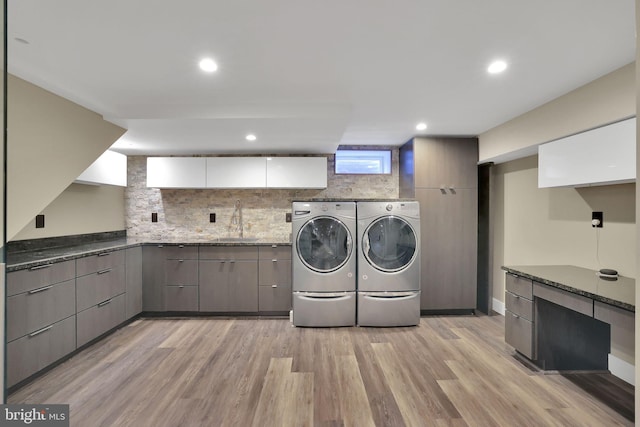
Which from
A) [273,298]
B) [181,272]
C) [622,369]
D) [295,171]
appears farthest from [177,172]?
[622,369]

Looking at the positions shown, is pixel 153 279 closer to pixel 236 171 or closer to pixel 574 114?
pixel 236 171

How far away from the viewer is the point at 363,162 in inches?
170

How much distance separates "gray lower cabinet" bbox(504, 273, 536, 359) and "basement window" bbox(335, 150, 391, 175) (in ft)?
7.43

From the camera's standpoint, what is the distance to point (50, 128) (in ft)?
7.63

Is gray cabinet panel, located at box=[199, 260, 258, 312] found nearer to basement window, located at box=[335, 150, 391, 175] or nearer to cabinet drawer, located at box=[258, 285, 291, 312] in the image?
cabinet drawer, located at box=[258, 285, 291, 312]

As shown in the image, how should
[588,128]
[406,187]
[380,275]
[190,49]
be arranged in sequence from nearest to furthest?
[190,49]
[588,128]
[380,275]
[406,187]

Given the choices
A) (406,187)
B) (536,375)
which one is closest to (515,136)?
(406,187)

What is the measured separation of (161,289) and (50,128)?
2093mm

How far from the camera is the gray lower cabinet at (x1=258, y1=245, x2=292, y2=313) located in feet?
11.8

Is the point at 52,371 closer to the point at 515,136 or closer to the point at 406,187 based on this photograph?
the point at 406,187

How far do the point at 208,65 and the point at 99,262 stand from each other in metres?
2.31

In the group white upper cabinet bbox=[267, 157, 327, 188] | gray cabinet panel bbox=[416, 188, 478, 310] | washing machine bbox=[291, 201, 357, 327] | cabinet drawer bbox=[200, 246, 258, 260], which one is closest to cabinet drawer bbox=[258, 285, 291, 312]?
washing machine bbox=[291, 201, 357, 327]

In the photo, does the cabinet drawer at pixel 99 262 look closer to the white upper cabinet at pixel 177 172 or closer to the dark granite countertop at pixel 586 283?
the white upper cabinet at pixel 177 172

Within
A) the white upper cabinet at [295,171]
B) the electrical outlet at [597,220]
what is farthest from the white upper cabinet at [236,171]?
the electrical outlet at [597,220]
